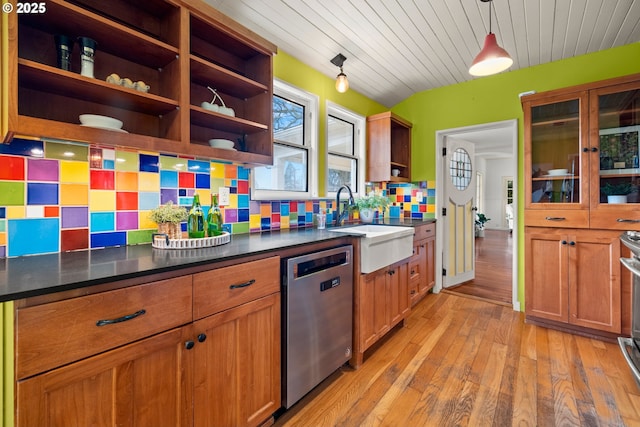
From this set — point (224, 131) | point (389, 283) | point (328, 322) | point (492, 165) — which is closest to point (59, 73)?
point (224, 131)

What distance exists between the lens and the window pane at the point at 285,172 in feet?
7.50

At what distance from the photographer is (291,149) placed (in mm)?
2514

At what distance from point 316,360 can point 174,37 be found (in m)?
1.87

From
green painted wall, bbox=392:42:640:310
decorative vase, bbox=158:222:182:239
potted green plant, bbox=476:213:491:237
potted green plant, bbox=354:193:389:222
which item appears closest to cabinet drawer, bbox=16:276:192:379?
decorative vase, bbox=158:222:182:239

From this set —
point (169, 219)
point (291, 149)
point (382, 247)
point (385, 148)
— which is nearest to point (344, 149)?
point (385, 148)

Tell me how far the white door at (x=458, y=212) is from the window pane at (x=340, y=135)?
1193 millimetres

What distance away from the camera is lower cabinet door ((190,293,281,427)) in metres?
1.13

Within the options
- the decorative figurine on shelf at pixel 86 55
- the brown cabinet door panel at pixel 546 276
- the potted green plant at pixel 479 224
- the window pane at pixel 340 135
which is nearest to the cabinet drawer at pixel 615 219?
the brown cabinet door panel at pixel 546 276

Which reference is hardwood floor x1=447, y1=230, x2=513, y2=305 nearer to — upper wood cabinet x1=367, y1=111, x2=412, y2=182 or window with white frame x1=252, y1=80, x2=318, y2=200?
upper wood cabinet x1=367, y1=111, x2=412, y2=182

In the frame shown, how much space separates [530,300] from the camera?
2.55m

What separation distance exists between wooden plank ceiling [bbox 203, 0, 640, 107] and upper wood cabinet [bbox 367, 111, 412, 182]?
53 centimetres

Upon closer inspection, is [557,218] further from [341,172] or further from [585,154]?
[341,172]

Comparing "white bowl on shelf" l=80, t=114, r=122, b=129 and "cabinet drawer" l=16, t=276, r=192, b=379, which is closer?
"cabinet drawer" l=16, t=276, r=192, b=379

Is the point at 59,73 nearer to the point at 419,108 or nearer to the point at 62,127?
the point at 62,127
